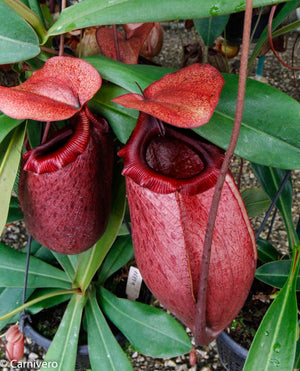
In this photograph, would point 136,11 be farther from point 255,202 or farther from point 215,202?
point 255,202

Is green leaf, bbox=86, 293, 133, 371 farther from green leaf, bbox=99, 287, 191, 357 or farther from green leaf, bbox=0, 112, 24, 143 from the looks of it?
green leaf, bbox=0, 112, 24, 143

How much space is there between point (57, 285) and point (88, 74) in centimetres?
66

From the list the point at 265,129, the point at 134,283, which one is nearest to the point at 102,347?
the point at 134,283

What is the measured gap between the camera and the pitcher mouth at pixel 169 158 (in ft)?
1.50

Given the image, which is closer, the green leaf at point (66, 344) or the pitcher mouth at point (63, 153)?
the pitcher mouth at point (63, 153)

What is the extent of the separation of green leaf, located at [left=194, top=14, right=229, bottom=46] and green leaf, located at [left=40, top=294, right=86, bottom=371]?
70cm

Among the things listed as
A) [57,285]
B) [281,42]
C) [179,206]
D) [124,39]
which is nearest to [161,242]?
[179,206]

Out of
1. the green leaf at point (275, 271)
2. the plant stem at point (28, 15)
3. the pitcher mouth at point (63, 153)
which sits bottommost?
the green leaf at point (275, 271)

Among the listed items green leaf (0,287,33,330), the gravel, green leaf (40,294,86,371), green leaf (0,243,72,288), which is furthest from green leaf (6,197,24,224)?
the gravel

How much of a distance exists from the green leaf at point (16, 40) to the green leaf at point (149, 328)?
608mm

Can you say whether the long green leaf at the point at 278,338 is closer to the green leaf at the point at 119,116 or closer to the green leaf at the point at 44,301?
the green leaf at the point at 119,116

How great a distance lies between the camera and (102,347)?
831 millimetres

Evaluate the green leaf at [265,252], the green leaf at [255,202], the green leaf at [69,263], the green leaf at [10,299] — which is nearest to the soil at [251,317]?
the green leaf at [265,252]

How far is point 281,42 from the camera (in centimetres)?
93
